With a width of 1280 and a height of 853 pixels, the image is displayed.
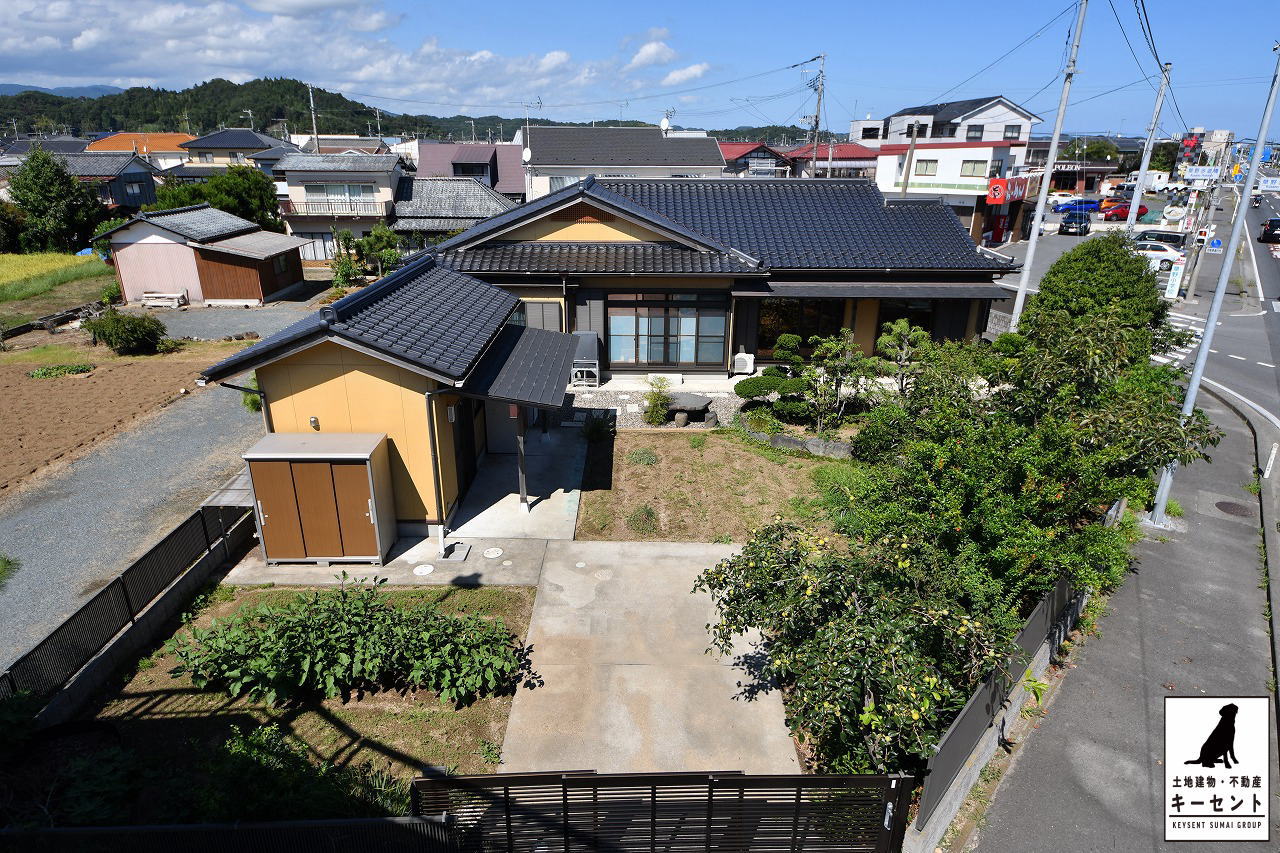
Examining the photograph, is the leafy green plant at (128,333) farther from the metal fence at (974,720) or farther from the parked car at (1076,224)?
the parked car at (1076,224)

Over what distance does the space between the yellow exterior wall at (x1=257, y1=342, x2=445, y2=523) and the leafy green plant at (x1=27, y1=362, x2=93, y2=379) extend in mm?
15352

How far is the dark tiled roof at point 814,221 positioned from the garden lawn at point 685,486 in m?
7.07

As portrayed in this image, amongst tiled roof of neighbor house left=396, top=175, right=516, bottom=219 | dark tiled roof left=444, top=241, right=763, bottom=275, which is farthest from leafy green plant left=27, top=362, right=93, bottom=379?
tiled roof of neighbor house left=396, top=175, right=516, bottom=219

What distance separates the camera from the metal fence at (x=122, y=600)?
790cm

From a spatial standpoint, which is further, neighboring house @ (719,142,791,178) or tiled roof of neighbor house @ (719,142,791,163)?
tiled roof of neighbor house @ (719,142,791,163)

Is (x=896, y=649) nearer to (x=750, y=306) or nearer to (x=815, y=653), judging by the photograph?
(x=815, y=653)

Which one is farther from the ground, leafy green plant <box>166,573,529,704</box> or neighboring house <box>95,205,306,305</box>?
neighboring house <box>95,205,306,305</box>

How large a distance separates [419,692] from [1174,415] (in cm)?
1160

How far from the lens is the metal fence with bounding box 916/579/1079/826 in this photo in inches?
248

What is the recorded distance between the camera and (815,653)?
21.5ft

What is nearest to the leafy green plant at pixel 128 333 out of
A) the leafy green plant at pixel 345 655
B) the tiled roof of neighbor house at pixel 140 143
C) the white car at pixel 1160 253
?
the leafy green plant at pixel 345 655

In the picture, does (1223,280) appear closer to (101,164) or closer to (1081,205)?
(1081,205)

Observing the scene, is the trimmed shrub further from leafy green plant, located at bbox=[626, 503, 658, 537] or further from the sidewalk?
the sidewalk

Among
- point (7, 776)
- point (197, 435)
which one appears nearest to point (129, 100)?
point (197, 435)
